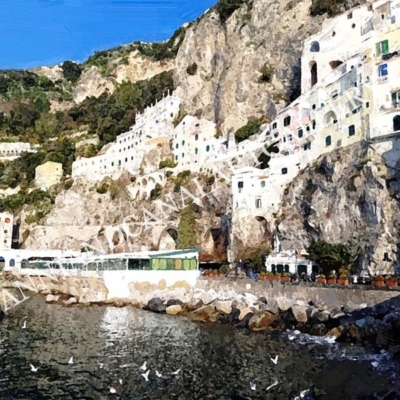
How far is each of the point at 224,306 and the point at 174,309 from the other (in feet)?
14.8

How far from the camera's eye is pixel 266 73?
67625mm

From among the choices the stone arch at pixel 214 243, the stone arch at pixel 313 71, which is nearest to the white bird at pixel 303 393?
the stone arch at pixel 214 243

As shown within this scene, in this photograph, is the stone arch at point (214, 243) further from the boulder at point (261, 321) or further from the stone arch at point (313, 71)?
the boulder at point (261, 321)

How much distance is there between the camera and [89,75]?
130 meters

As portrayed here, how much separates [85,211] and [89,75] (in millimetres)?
66089

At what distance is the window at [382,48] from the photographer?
4144 centimetres

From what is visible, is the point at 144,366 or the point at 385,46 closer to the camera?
the point at 144,366

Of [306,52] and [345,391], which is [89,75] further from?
[345,391]

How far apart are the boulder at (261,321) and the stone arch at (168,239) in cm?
3361

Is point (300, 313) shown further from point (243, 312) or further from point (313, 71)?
point (313, 71)

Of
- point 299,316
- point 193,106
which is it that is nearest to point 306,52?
point 193,106

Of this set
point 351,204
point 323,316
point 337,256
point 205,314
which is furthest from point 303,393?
point 351,204

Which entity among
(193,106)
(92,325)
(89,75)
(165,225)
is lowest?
(92,325)

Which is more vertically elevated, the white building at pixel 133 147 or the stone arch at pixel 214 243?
the white building at pixel 133 147
